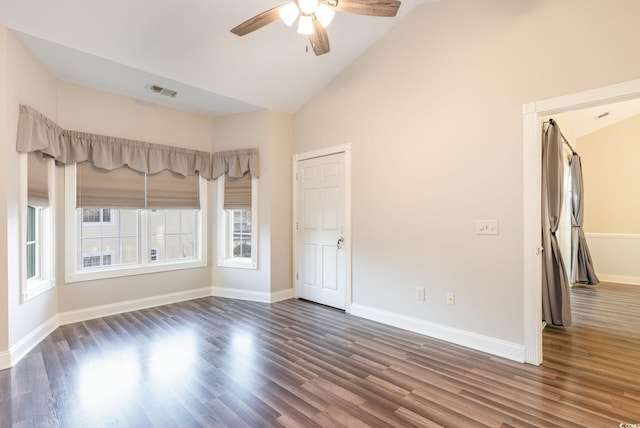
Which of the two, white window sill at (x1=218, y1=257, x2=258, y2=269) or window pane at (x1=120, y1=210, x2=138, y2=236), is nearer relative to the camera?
window pane at (x1=120, y1=210, x2=138, y2=236)

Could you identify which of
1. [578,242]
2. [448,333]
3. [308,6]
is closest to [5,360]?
[308,6]

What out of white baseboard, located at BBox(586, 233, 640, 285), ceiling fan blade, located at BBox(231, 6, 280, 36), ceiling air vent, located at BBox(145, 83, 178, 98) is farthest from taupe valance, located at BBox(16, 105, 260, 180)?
white baseboard, located at BBox(586, 233, 640, 285)

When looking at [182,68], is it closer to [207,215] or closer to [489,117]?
[207,215]

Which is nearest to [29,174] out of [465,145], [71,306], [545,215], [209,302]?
[71,306]

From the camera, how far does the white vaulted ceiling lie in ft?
8.96

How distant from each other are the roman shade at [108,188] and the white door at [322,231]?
2.19m

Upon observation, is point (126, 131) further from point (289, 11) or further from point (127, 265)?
point (289, 11)

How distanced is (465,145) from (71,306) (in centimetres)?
469

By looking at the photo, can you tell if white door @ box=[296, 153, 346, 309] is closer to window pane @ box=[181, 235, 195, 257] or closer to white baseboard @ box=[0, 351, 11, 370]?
window pane @ box=[181, 235, 195, 257]

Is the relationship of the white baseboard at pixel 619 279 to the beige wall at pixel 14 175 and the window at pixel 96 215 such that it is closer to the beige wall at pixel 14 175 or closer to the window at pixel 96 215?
the window at pixel 96 215

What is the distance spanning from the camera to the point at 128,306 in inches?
163

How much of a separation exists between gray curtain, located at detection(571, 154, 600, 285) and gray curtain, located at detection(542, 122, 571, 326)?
2.63 meters

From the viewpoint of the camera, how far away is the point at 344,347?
9.96 feet

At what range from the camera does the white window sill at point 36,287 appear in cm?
296
